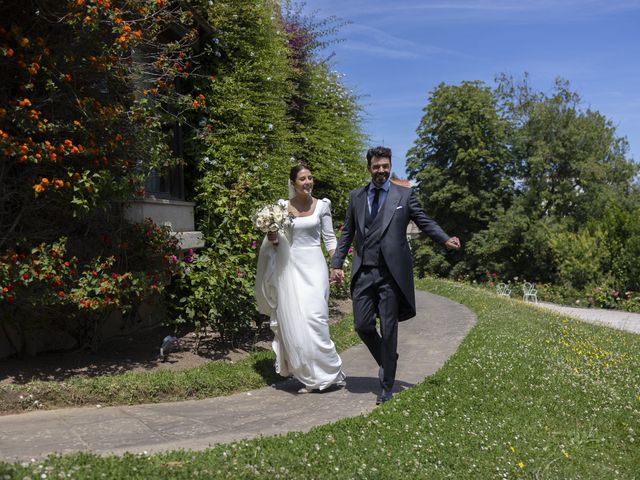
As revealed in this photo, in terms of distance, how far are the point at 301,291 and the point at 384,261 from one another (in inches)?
41.2

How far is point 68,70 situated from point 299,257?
115 inches

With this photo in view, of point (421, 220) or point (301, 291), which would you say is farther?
point (301, 291)

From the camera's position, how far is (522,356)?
28.1 feet

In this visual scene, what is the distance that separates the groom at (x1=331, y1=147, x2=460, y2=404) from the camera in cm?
623

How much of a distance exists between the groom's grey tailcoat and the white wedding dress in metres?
0.47

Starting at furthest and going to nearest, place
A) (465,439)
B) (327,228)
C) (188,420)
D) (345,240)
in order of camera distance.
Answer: (327,228) < (345,240) < (188,420) < (465,439)

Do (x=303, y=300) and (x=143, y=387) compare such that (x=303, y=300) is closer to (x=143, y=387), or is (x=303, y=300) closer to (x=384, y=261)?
(x=384, y=261)

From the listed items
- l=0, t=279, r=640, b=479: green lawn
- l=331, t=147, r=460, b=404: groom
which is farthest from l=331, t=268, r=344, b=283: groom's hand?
l=0, t=279, r=640, b=479: green lawn

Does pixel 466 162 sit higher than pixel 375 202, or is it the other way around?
pixel 466 162

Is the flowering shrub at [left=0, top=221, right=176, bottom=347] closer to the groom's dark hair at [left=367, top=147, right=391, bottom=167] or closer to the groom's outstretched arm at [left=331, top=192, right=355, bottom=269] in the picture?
the groom's outstretched arm at [left=331, top=192, right=355, bottom=269]

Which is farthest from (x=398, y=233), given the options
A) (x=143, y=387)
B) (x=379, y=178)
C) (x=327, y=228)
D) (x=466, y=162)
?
(x=466, y=162)

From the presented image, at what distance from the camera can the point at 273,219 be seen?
6.85 metres

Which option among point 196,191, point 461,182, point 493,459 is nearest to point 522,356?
point 493,459

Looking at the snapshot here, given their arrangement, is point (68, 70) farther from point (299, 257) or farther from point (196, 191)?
point (196, 191)
